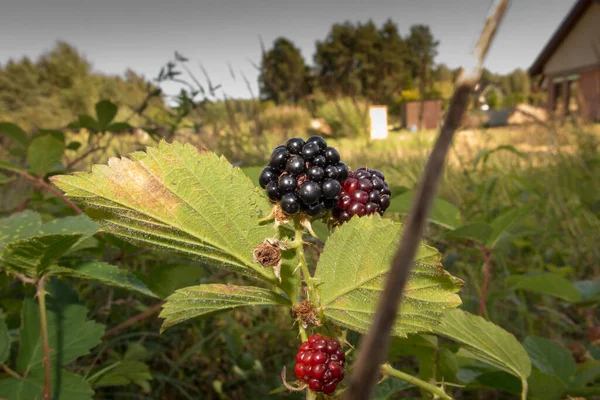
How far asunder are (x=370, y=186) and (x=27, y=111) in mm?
10420

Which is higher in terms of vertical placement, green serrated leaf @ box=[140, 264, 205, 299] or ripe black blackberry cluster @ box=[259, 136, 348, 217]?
ripe black blackberry cluster @ box=[259, 136, 348, 217]

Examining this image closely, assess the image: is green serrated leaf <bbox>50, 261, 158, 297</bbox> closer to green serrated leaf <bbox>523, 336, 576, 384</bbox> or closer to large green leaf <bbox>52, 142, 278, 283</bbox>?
large green leaf <bbox>52, 142, 278, 283</bbox>

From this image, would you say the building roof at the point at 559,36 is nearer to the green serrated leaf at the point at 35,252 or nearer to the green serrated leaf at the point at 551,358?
the green serrated leaf at the point at 551,358

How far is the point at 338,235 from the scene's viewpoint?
348 millimetres

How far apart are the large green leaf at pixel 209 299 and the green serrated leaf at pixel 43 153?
731mm

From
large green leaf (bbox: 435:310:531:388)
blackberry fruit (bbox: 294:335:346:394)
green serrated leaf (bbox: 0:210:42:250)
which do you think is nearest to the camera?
blackberry fruit (bbox: 294:335:346:394)

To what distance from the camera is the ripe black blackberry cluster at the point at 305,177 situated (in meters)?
0.35

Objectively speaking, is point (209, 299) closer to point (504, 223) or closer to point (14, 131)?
point (504, 223)

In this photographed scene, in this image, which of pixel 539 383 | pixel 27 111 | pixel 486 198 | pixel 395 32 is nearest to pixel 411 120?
pixel 395 32

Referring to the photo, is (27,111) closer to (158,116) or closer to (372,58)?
(158,116)

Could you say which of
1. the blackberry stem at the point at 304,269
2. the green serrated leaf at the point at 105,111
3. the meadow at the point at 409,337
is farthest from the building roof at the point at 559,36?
the blackberry stem at the point at 304,269

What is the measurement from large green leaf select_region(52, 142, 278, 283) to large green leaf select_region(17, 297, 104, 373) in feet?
0.88

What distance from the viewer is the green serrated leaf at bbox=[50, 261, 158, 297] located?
45 cm

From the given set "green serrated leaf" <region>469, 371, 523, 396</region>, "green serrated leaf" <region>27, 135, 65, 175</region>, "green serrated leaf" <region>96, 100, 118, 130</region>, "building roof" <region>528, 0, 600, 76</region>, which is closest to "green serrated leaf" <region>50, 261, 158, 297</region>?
"green serrated leaf" <region>469, 371, 523, 396</region>
